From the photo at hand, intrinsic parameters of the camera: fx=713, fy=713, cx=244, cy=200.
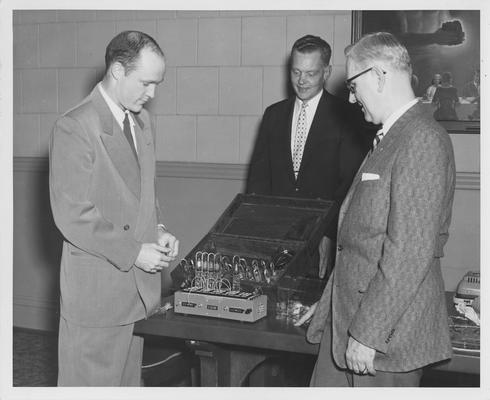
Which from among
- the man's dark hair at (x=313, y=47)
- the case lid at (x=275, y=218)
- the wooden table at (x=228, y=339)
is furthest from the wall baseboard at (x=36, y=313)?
the wooden table at (x=228, y=339)

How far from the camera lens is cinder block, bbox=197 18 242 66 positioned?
5023 millimetres

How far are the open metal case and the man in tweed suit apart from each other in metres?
0.49

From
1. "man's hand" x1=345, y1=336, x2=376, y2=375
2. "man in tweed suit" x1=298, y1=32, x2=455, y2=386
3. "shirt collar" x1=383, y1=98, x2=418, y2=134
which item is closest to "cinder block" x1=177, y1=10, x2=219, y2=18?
"man in tweed suit" x1=298, y1=32, x2=455, y2=386

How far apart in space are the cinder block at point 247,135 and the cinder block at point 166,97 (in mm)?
555

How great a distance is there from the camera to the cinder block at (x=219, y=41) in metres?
5.02

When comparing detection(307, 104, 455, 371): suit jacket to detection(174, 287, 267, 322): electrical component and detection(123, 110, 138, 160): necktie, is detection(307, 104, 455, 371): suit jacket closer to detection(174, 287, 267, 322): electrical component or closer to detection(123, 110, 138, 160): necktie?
detection(174, 287, 267, 322): electrical component

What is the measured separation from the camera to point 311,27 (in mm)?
4828

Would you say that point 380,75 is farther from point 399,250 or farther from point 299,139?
point 299,139

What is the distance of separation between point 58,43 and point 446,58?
288 centimetres

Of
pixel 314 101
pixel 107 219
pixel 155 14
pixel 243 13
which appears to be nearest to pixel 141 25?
pixel 155 14

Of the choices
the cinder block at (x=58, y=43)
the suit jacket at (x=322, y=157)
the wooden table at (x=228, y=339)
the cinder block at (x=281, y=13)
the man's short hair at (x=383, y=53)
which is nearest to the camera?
the man's short hair at (x=383, y=53)

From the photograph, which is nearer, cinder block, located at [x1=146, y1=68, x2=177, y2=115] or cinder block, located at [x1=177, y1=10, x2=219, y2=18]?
cinder block, located at [x1=177, y1=10, x2=219, y2=18]

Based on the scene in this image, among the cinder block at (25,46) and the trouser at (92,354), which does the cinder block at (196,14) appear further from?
the trouser at (92,354)

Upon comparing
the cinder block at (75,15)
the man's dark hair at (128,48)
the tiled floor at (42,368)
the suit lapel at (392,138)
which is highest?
the cinder block at (75,15)
